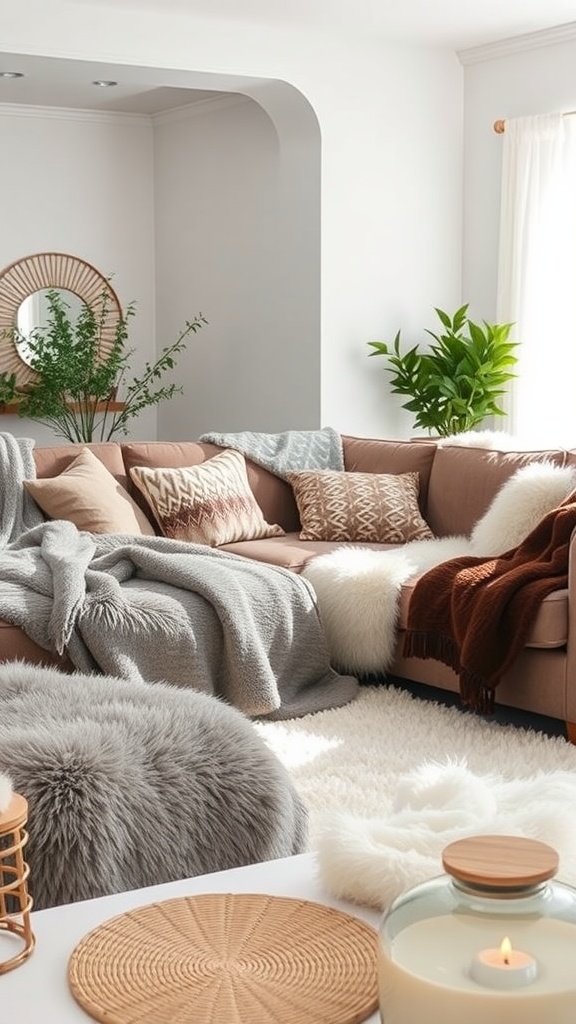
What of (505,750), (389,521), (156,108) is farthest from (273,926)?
(156,108)

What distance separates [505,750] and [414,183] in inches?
144

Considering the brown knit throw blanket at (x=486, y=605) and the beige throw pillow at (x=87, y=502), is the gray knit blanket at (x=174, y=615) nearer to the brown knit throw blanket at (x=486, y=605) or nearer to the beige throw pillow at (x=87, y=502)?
the beige throw pillow at (x=87, y=502)

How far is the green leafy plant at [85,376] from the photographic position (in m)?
7.09

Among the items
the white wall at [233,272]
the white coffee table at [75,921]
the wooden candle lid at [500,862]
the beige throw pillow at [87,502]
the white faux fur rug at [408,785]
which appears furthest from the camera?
the white wall at [233,272]

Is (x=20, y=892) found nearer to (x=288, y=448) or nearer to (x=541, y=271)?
(x=288, y=448)

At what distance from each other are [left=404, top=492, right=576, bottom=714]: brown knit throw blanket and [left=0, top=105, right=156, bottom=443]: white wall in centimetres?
400

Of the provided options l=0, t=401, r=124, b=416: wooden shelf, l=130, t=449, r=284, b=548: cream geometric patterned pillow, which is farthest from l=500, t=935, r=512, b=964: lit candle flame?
l=0, t=401, r=124, b=416: wooden shelf

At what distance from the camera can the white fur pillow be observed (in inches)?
177

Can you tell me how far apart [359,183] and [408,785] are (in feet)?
16.7

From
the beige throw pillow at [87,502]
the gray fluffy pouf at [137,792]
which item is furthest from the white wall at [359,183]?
the gray fluffy pouf at [137,792]

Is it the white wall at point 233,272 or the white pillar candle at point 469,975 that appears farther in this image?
the white wall at point 233,272

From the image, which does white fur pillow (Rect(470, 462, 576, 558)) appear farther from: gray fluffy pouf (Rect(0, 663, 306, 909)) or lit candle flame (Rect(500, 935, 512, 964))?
lit candle flame (Rect(500, 935, 512, 964))

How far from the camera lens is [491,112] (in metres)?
6.65

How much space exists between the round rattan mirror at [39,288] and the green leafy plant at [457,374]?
2044 mm
